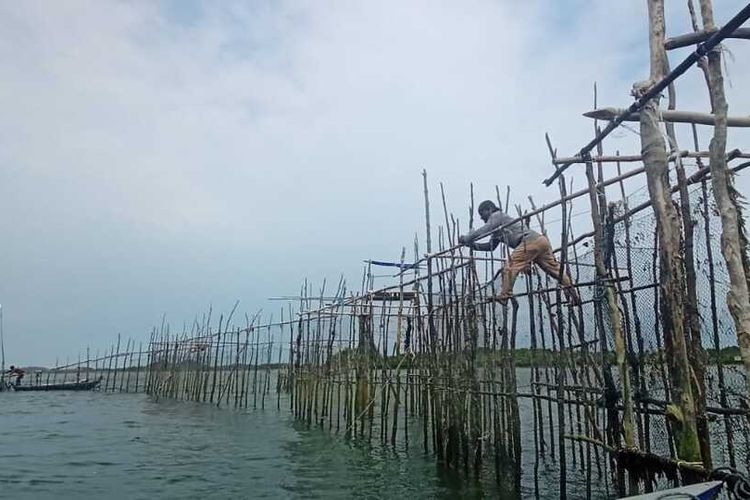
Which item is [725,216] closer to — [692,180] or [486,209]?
[692,180]

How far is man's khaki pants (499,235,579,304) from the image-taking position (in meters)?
7.77

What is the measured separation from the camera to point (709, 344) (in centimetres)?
547

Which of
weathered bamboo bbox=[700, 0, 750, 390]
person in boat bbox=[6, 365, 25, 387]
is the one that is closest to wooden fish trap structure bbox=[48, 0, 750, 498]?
weathered bamboo bbox=[700, 0, 750, 390]

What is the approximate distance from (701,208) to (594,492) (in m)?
3.88

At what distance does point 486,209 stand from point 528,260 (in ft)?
3.68

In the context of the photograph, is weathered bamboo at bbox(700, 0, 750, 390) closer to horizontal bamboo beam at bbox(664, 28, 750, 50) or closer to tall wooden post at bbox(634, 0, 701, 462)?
horizontal bamboo beam at bbox(664, 28, 750, 50)

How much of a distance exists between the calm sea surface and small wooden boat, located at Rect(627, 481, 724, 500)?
3.90 metres

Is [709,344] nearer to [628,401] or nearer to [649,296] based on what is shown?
[649,296]

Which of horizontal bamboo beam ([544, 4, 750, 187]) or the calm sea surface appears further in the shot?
the calm sea surface

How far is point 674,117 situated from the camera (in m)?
4.60

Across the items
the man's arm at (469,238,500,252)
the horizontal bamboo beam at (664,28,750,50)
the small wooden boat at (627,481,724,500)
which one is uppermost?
the horizontal bamboo beam at (664,28,750,50)

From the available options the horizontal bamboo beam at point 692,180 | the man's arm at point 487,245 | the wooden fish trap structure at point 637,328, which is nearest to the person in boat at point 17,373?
the wooden fish trap structure at point 637,328

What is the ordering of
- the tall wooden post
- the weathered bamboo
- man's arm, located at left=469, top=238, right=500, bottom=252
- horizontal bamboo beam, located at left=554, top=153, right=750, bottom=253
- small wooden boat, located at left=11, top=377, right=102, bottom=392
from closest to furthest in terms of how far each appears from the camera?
the weathered bamboo, the tall wooden post, horizontal bamboo beam, located at left=554, top=153, right=750, bottom=253, man's arm, located at left=469, top=238, right=500, bottom=252, small wooden boat, located at left=11, top=377, right=102, bottom=392

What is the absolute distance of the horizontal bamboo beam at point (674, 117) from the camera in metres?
4.39
